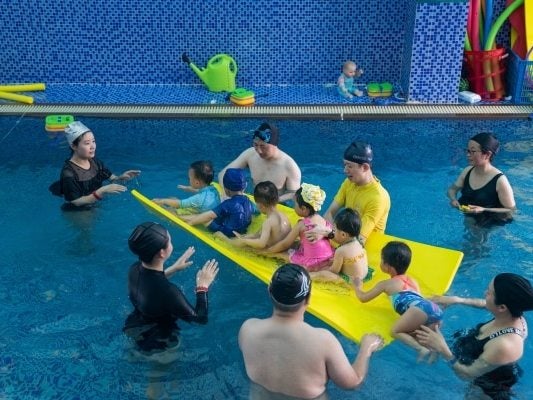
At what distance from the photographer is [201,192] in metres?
6.43

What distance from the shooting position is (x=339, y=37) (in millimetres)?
10844

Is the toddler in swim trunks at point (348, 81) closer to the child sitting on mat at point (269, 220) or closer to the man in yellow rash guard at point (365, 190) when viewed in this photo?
the man in yellow rash guard at point (365, 190)

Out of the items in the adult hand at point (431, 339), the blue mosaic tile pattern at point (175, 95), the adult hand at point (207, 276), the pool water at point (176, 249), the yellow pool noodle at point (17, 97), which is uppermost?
the adult hand at point (207, 276)

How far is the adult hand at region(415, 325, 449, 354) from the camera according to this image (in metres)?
4.22

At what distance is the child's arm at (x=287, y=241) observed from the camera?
17.8 feet

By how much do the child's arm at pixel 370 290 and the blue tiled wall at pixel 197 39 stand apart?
6.20m

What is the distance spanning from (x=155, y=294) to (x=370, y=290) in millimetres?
1586

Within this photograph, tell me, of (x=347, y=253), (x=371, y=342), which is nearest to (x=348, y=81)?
(x=347, y=253)

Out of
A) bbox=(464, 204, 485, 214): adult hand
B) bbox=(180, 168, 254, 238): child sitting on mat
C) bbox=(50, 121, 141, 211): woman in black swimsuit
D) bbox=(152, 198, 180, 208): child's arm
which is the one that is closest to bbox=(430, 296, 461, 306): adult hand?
bbox=(464, 204, 485, 214): adult hand

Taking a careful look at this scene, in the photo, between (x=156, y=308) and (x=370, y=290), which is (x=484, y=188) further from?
(x=156, y=308)

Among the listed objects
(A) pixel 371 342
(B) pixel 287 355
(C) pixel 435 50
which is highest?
(C) pixel 435 50

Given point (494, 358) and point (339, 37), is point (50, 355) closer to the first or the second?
point (494, 358)

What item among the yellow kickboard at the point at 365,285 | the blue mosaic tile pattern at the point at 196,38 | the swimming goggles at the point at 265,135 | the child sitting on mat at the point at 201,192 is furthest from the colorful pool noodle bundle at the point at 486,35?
the child sitting on mat at the point at 201,192

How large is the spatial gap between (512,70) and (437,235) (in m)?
4.53
